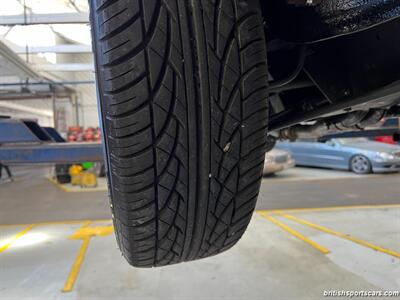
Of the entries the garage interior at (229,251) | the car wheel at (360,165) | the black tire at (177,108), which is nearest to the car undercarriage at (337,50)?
the black tire at (177,108)

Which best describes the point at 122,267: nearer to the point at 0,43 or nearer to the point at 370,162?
the point at 0,43

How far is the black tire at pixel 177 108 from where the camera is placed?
2.04 ft

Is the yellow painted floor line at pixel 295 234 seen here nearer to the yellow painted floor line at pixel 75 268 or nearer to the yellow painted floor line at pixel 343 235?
the yellow painted floor line at pixel 343 235

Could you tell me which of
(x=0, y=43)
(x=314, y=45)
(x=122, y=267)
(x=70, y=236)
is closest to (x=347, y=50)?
(x=314, y=45)

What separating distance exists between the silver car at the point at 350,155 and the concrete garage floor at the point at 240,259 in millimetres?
2661

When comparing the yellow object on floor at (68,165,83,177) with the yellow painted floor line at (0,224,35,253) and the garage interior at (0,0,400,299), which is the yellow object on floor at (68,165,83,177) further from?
the yellow painted floor line at (0,224,35,253)

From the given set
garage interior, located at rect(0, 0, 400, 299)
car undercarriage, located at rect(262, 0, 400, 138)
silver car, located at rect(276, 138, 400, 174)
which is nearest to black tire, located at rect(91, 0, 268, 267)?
car undercarriage, located at rect(262, 0, 400, 138)

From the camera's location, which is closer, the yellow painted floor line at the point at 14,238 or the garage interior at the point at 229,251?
the garage interior at the point at 229,251

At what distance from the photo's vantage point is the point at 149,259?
938 mm

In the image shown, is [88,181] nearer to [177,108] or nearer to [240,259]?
[240,259]

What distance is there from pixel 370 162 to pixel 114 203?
23.2ft

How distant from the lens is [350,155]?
23.5ft

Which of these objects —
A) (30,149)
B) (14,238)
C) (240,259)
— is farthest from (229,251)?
(14,238)

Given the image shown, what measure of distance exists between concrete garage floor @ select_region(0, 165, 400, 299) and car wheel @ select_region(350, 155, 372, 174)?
8.84ft
